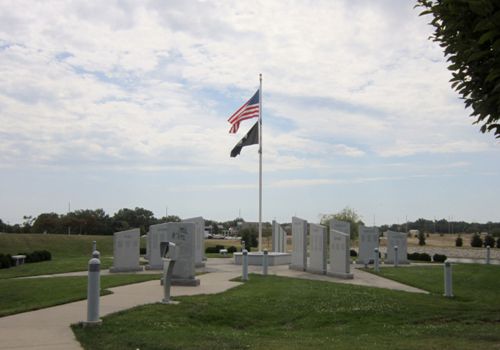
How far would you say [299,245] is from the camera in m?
23.9

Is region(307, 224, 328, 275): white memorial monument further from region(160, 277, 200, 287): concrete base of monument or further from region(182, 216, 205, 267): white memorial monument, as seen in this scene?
region(160, 277, 200, 287): concrete base of monument

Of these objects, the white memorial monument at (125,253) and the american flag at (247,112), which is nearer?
the white memorial monument at (125,253)

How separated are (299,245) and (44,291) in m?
12.1

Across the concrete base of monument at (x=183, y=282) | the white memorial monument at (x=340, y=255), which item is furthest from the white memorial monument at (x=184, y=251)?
the white memorial monument at (x=340, y=255)

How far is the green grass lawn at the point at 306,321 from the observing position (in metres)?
7.88

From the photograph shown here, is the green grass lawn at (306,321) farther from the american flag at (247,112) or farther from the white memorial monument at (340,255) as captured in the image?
the american flag at (247,112)

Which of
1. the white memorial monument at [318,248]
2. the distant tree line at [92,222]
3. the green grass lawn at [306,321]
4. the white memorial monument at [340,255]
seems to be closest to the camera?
the green grass lawn at [306,321]

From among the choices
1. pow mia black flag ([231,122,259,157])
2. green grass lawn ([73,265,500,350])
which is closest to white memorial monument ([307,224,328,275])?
green grass lawn ([73,265,500,350])

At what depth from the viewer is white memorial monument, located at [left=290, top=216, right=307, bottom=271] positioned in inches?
923

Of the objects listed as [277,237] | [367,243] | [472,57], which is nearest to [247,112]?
[277,237]

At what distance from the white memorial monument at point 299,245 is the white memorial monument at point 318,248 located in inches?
23.2

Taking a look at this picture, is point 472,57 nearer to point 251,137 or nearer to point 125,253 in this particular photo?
point 125,253

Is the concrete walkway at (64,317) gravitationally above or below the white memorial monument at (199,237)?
below

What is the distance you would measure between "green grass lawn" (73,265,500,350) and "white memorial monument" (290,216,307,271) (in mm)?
7399
